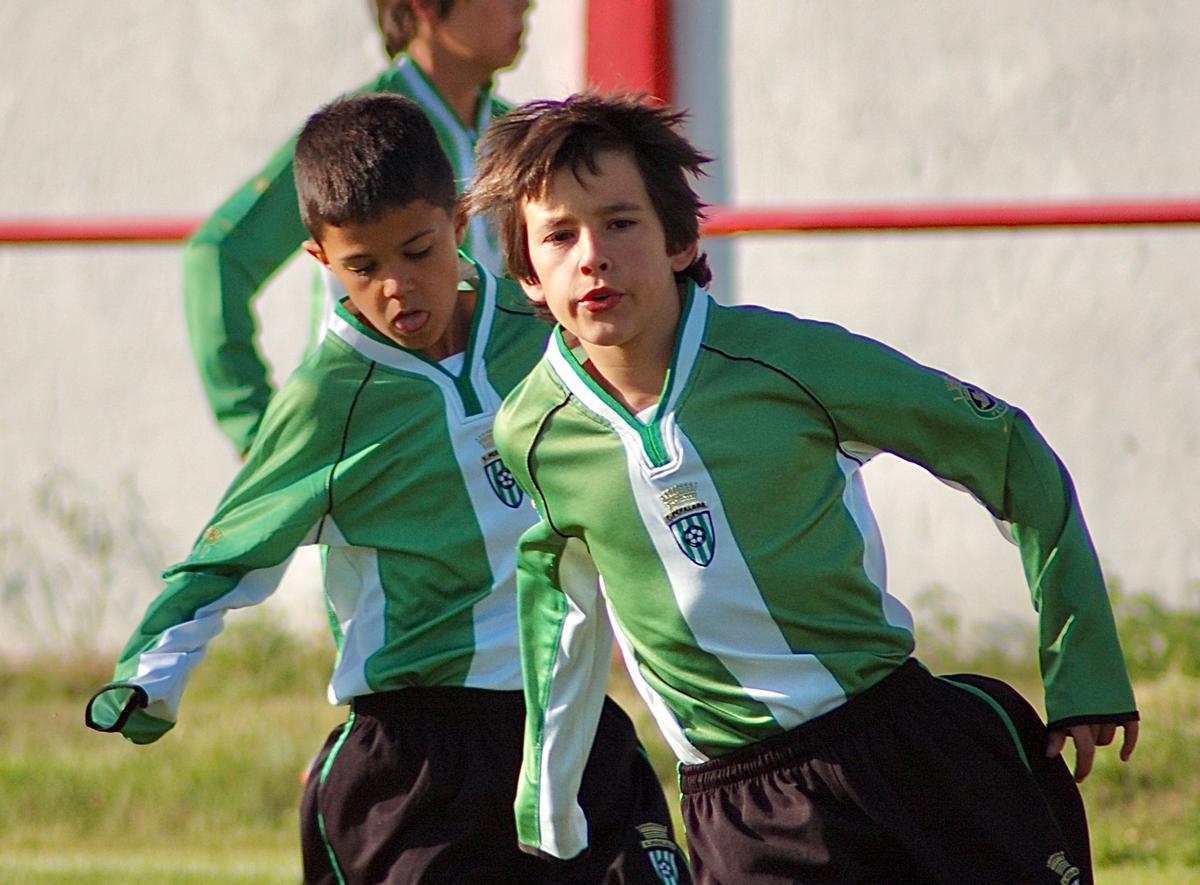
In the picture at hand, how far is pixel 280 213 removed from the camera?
148 inches

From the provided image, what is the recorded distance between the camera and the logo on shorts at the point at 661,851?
287 cm

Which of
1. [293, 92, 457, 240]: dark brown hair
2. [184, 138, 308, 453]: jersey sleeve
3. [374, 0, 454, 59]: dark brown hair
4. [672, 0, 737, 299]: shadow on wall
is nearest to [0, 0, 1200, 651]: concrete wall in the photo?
[672, 0, 737, 299]: shadow on wall

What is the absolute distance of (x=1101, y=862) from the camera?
14.5 ft

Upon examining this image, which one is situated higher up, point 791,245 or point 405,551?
point 405,551

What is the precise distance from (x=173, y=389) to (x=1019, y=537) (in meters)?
4.01

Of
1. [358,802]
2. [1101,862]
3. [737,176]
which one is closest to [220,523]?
[358,802]

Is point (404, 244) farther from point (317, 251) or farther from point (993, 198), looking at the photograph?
point (993, 198)

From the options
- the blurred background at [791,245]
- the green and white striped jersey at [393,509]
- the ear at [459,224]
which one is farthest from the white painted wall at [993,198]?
the green and white striped jersey at [393,509]

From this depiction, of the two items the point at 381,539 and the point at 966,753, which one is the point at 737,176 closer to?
the point at 381,539

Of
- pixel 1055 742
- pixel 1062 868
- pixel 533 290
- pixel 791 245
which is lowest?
pixel 791 245

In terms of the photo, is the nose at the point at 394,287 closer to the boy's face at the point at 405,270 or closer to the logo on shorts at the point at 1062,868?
the boy's face at the point at 405,270

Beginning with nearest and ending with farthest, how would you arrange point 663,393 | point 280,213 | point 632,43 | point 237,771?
point 663,393, point 280,213, point 237,771, point 632,43

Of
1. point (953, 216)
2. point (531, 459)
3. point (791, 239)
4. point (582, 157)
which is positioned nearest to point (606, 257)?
point (582, 157)

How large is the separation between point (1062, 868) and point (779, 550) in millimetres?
484
